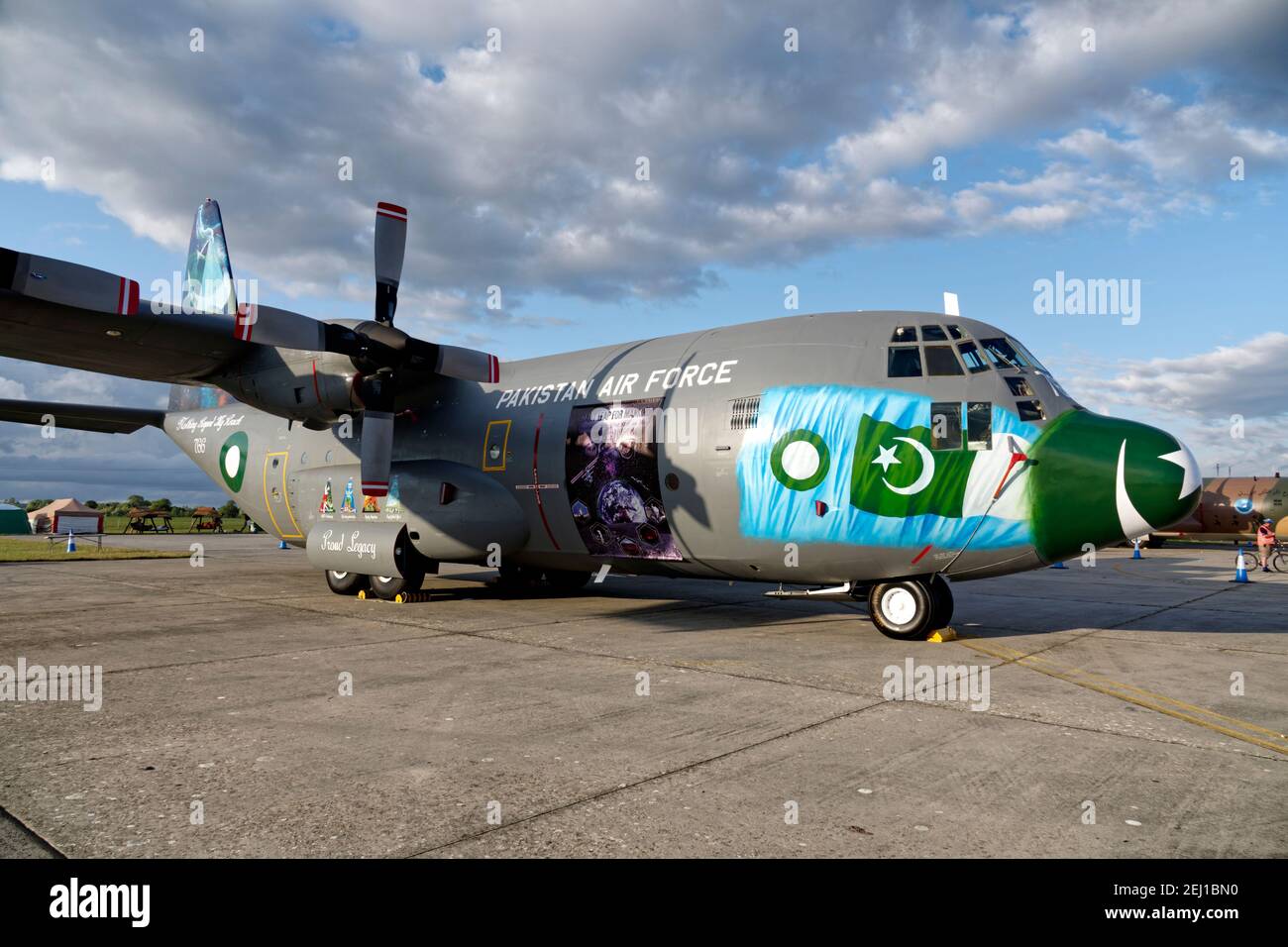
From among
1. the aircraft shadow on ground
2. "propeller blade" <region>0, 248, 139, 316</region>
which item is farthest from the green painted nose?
"propeller blade" <region>0, 248, 139, 316</region>

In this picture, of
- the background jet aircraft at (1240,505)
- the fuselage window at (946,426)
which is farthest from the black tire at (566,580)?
the background jet aircraft at (1240,505)

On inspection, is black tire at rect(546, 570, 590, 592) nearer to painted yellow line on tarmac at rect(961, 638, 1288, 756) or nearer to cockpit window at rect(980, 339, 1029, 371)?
painted yellow line on tarmac at rect(961, 638, 1288, 756)

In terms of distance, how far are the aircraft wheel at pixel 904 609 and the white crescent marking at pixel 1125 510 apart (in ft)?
Result: 7.83

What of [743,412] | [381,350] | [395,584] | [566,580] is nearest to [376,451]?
[381,350]

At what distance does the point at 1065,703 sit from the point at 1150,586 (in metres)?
15.0

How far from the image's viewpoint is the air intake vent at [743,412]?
436 inches

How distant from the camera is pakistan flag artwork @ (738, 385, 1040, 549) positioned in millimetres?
9672

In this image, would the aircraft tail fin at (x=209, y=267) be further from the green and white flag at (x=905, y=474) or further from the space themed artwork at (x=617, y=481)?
the green and white flag at (x=905, y=474)

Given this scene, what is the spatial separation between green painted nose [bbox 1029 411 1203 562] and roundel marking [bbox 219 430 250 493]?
16085 mm

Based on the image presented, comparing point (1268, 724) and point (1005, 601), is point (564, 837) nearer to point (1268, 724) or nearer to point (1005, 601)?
point (1268, 724)

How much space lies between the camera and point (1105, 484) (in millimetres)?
9312

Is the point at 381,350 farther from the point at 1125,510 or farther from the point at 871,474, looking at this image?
the point at 1125,510
